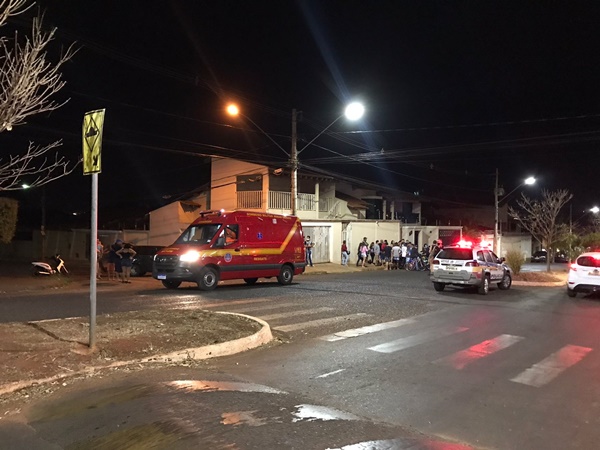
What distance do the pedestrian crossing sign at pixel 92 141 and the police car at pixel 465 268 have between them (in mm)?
13071

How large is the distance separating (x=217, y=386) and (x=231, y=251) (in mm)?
11301

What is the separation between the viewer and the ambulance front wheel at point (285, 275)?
63.2ft

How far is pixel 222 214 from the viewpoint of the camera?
1750 centimetres

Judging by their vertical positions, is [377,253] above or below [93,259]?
below

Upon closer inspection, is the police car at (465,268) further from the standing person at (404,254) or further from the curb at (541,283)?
the standing person at (404,254)

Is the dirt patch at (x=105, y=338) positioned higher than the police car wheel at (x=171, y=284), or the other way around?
the police car wheel at (x=171, y=284)

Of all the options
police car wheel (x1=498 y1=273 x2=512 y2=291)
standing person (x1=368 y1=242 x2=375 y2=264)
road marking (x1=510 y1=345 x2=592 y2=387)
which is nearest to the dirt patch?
road marking (x1=510 y1=345 x2=592 y2=387)

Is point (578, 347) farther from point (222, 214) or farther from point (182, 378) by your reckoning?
point (222, 214)

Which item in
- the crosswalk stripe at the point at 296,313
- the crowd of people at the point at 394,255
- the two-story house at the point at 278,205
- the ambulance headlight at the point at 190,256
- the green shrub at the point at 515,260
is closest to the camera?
the crosswalk stripe at the point at 296,313

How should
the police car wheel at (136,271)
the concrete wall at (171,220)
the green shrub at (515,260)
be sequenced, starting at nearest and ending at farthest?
1. the police car wheel at (136,271)
2. the green shrub at (515,260)
3. the concrete wall at (171,220)

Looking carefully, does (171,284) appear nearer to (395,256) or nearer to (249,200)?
(249,200)

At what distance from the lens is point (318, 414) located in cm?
516

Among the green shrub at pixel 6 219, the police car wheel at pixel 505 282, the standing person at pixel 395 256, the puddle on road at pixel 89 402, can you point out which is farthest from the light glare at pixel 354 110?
the puddle on road at pixel 89 402

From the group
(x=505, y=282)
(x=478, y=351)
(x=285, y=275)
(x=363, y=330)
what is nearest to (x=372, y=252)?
(x=505, y=282)
